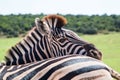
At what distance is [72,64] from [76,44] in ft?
3.62

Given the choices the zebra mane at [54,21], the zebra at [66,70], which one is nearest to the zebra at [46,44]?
the zebra mane at [54,21]

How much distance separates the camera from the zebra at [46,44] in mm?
3695

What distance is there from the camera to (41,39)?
3.83 meters

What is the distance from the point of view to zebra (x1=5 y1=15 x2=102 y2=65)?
3.70 m

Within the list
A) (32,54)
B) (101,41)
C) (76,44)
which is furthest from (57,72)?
(101,41)

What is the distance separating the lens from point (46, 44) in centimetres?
380

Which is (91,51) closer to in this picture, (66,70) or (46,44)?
(46,44)

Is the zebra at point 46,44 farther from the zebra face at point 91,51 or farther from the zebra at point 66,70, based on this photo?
the zebra at point 66,70

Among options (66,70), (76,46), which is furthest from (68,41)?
(66,70)

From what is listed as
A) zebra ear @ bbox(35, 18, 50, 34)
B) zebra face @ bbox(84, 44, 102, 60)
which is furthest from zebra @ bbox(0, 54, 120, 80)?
zebra face @ bbox(84, 44, 102, 60)

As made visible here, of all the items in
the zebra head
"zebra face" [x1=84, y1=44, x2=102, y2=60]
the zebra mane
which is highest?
the zebra mane

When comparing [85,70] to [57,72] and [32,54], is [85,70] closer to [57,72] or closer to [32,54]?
[57,72]

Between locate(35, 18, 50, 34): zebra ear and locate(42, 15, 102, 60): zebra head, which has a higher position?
locate(35, 18, 50, 34): zebra ear

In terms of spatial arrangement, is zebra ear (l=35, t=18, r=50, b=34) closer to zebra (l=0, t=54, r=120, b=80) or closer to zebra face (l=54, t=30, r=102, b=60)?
zebra face (l=54, t=30, r=102, b=60)
